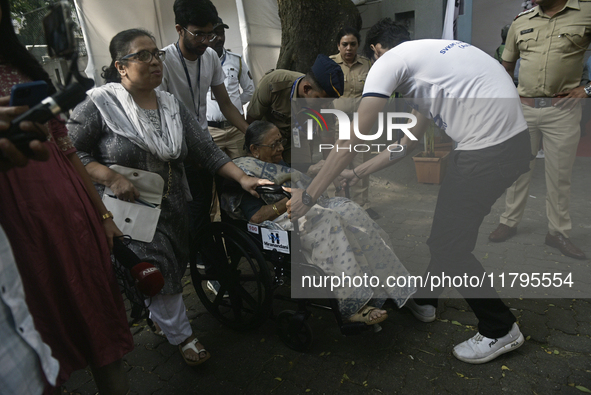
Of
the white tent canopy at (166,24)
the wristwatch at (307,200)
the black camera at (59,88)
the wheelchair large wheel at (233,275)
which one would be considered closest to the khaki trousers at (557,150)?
the wristwatch at (307,200)

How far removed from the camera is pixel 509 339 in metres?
2.29

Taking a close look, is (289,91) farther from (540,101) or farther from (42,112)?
(42,112)

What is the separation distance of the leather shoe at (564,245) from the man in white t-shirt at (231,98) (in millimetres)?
2964

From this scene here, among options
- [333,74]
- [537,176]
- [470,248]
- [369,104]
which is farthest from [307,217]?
[537,176]

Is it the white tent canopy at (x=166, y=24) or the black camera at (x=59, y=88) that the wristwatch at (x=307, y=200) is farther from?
the white tent canopy at (x=166, y=24)

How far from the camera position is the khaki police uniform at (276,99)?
10.7 feet

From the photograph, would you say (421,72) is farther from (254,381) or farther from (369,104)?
(254,381)

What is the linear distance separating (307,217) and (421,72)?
39.8 inches

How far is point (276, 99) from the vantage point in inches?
130

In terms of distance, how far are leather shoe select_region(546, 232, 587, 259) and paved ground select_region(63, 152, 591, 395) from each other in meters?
0.31

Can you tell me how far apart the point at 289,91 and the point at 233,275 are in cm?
153

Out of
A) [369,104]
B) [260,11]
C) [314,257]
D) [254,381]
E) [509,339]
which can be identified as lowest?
A: [254,381]

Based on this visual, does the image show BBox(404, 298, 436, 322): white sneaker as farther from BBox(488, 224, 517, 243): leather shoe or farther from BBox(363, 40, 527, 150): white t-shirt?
BBox(488, 224, 517, 243): leather shoe

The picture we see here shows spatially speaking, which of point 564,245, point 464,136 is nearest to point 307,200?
point 464,136
